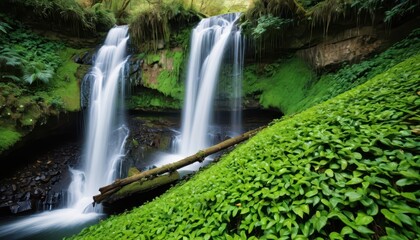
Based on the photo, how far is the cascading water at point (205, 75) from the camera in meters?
8.74

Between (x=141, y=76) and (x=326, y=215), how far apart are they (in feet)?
32.6

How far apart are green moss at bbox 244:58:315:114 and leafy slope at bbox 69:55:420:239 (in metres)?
5.04

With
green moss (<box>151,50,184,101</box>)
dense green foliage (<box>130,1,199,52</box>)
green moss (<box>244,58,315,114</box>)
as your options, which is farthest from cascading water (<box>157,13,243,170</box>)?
dense green foliage (<box>130,1,199,52</box>)

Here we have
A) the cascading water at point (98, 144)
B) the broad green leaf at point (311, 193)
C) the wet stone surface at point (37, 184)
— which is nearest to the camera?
the broad green leaf at point (311, 193)

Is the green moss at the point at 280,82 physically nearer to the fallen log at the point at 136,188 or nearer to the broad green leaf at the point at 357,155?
the fallen log at the point at 136,188

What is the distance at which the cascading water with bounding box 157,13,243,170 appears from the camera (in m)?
8.74

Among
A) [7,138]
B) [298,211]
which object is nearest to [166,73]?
[7,138]

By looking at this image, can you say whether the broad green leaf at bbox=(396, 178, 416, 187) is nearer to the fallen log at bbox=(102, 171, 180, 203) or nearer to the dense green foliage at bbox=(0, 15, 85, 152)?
the fallen log at bbox=(102, 171, 180, 203)

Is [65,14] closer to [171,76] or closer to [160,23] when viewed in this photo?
[160,23]

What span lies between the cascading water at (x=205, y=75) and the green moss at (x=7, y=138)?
522 cm

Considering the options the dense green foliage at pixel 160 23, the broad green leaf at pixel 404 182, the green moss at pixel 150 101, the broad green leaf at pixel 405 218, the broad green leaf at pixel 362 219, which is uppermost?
the dense green foliage at pixel 160 23

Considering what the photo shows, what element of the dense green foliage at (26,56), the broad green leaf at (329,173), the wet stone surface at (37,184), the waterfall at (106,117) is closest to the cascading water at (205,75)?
the waterfall at (106,117)

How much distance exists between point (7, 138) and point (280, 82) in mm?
9450

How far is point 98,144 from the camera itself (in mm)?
8875
